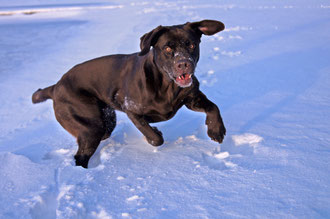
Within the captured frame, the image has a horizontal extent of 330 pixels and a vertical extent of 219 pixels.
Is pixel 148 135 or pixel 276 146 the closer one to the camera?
pixel 276 146

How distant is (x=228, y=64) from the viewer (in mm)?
5887

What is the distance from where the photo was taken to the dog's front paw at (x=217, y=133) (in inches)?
121

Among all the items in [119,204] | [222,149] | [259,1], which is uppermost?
[119,204]

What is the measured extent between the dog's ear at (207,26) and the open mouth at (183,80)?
0.53 meters

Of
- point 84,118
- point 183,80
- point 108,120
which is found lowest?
point 108,120

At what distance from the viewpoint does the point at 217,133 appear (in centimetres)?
310

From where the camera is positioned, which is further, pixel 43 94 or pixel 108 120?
pixel 43 94

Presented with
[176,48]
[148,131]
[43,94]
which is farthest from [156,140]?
[43,94]

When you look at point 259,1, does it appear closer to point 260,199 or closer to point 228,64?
point 228,64

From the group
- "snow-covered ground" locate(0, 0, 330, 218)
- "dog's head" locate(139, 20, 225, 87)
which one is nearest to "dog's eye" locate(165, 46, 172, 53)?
"dog's head" locate(139, 20, 225, 87)

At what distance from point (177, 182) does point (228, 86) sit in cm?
260

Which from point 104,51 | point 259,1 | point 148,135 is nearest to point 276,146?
point 148,135

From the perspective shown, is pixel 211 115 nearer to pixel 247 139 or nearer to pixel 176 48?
pixel 247 139

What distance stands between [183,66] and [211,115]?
62 centimetres
